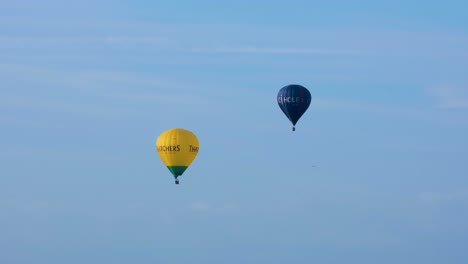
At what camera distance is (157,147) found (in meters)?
105

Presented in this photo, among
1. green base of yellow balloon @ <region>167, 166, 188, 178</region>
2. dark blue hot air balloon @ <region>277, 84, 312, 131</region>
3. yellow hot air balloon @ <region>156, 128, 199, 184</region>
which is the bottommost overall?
green base of yellow balloon @ <region>167, 166, 188, 178</region>

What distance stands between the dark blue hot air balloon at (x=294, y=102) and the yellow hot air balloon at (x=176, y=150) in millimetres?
10676

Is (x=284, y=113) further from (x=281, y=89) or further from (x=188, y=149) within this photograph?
(x=188, y=149)

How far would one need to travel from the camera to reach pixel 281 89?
363 feet

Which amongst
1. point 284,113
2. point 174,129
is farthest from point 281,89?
point 174,129

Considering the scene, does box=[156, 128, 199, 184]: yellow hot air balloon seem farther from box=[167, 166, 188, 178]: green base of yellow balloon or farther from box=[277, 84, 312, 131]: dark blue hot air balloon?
box=[277, 84, 312, 131]: dark blue hot air balloon

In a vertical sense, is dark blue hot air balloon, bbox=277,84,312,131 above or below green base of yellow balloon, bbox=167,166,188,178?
above

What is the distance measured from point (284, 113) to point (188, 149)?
11.6 meters

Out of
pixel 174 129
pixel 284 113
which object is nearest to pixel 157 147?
pixel 174 129

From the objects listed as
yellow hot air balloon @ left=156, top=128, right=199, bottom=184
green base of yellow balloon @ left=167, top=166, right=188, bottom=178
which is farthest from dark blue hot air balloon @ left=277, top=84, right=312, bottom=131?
green base of yellow balloon @ left=167, top=166, right=188, bottom=178

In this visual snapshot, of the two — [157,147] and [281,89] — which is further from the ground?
[281,89]

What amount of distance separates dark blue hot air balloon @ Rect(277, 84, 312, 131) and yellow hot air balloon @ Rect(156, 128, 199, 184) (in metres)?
10.7

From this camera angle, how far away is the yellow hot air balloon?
104 meters

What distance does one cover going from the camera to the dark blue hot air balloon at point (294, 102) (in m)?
109
